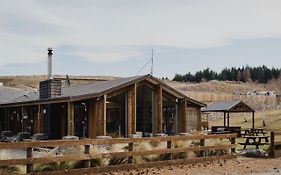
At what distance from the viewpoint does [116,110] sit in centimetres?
2420

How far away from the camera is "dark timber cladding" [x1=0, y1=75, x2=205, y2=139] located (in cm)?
2258

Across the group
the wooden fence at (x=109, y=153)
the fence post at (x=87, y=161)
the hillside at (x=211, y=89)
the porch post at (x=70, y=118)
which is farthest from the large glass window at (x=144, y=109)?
the hillside at (x=211, y=89)

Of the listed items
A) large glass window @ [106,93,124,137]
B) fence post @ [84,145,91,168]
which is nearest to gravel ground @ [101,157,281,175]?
fence post @ [84,145,91,168]

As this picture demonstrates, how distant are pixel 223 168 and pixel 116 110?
423 inches

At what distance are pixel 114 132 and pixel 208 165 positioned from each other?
384 inches

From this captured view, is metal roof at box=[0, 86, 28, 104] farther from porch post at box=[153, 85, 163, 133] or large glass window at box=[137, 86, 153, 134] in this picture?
porch post at box=[153, 85, 163, 133]

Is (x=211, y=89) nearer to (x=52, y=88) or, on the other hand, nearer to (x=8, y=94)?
(x=8, y=94)

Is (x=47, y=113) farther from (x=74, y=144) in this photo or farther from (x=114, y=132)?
(x=74, y=144)

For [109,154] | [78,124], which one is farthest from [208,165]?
[78,124]

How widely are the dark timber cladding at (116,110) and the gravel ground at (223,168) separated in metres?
8.07

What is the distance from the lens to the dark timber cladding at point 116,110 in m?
22.6

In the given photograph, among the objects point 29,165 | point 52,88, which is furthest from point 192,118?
point 29,165

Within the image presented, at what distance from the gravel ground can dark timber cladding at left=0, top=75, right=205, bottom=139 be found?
8073mm

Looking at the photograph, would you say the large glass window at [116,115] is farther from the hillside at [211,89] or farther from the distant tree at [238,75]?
the distant tree at [238,75]
